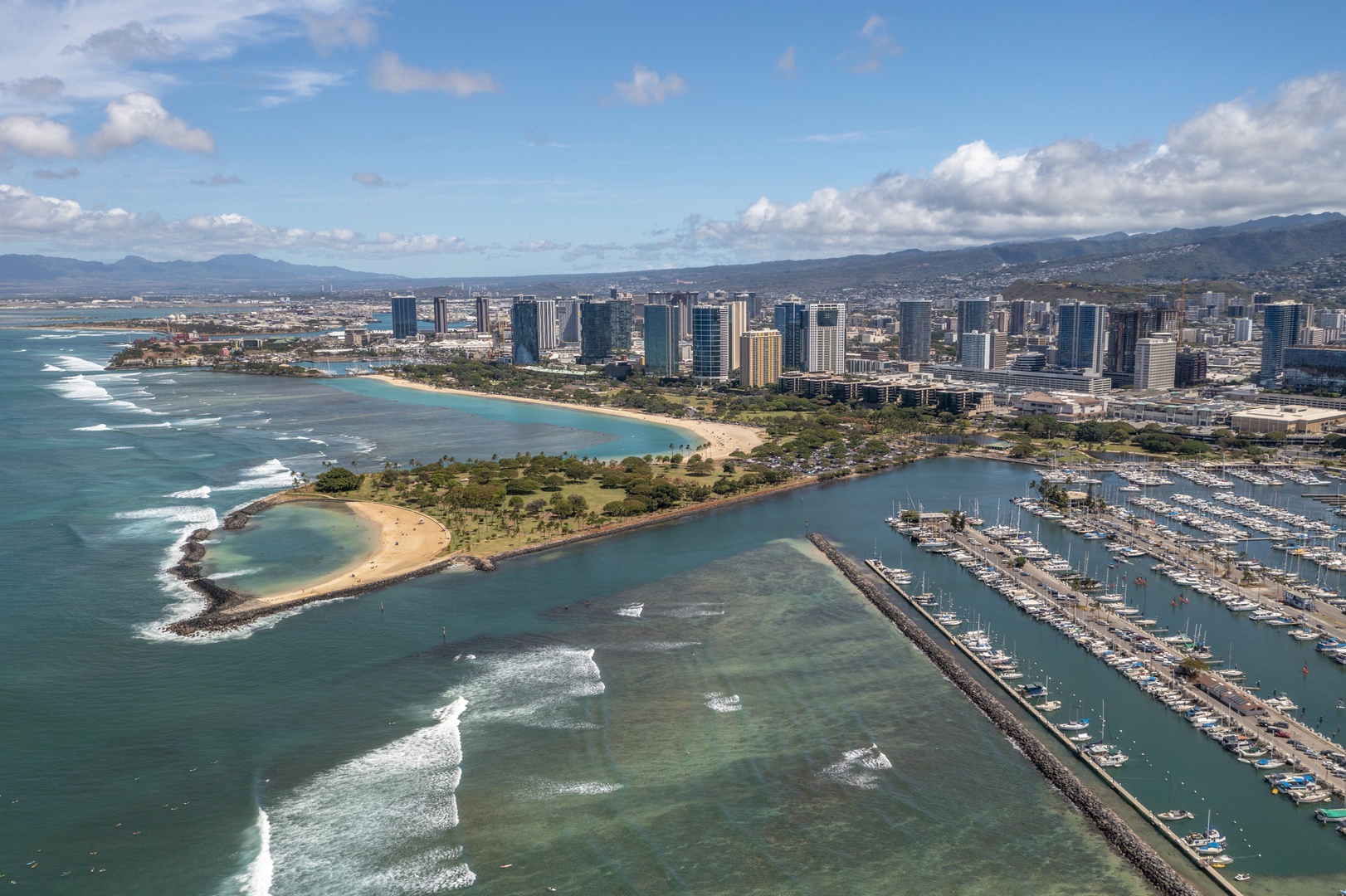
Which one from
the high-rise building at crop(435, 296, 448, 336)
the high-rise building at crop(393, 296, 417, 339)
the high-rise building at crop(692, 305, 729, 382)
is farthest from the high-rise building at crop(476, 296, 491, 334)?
the high-rise building at crop(692, 305, 729, 382)

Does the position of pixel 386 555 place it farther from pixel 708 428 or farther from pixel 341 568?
pixel 708 428

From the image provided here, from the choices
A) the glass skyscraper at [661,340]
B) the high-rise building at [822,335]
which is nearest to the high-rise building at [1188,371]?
the high-rise building at [822,335]

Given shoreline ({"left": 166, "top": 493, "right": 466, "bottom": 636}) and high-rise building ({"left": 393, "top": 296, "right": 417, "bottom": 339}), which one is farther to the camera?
high-rise building ({"left": 393, "top": 296, "right": 417, "bottom": 339})

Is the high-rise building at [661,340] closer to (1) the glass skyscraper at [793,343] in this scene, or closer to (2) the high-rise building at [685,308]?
(1) the glass skyscraper at [793,343]

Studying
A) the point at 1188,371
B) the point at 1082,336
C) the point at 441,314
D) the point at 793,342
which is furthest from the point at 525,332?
the point at 1188,371

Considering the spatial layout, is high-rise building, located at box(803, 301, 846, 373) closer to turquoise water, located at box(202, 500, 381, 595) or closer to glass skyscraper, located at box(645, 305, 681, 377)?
glass skyscraper, located at box(645, 305, 681, 377)

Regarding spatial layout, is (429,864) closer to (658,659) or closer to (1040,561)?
(658,659)
